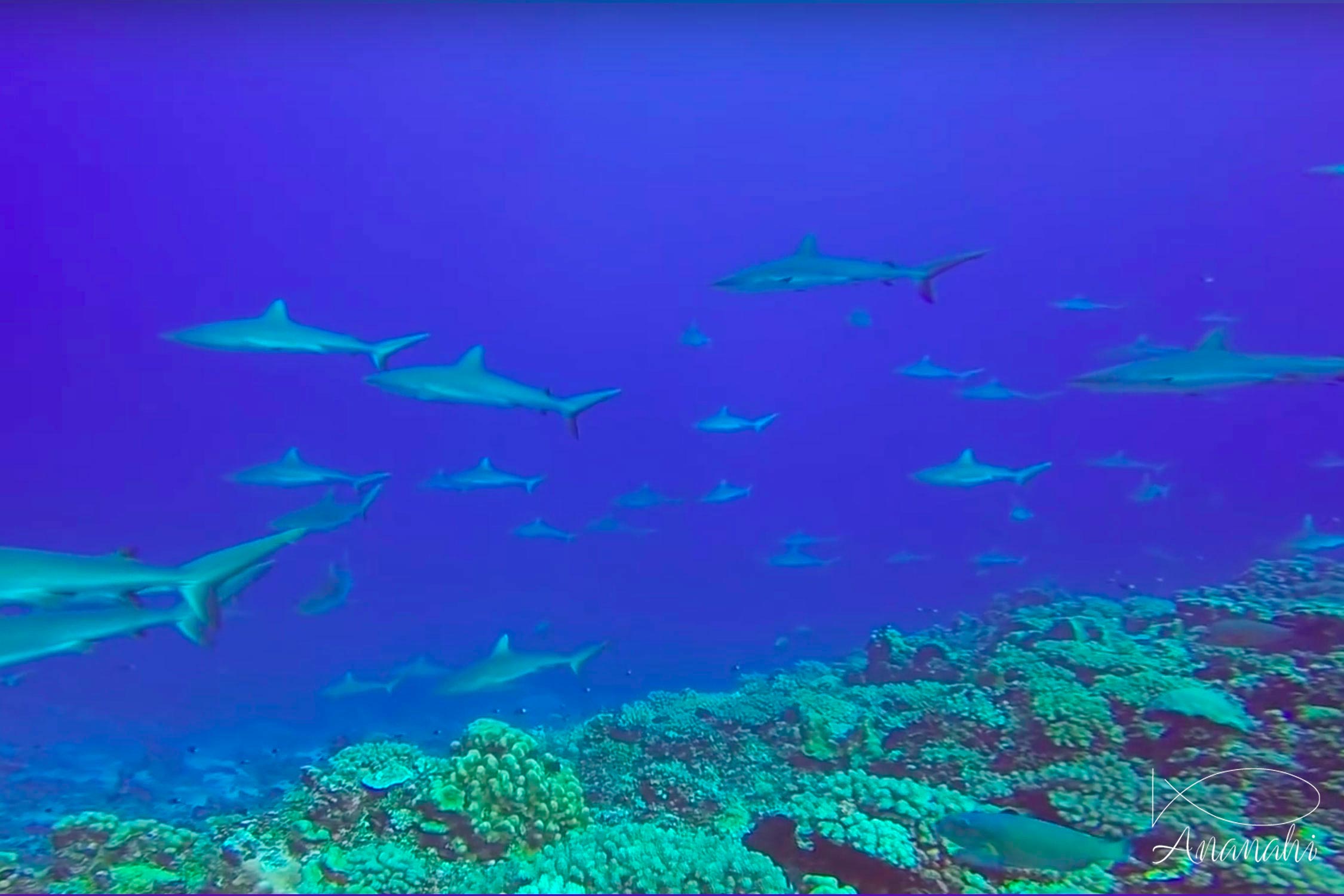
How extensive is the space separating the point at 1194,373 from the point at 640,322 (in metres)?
95.0

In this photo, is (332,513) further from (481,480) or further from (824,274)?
(824,274)

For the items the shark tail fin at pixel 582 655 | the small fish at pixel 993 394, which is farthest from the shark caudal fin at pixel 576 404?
the small fish at pixel 993 394

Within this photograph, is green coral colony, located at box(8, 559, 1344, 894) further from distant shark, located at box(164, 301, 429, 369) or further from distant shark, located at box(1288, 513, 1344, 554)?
distant shark, located at box(1288, 513, 1344, 554)

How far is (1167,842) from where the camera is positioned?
4.89 metres

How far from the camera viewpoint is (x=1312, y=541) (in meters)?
11.3

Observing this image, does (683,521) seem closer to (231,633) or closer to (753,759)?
(231,633)

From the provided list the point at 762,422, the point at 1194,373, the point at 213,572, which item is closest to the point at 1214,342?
the point at 1194,373

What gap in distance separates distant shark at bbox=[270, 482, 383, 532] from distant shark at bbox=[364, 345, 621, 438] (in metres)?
1.96

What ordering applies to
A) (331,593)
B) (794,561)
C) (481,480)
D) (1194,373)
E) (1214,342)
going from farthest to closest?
(794,561) < (481,480) < (331,593) < (1214,342) < (1194,373)

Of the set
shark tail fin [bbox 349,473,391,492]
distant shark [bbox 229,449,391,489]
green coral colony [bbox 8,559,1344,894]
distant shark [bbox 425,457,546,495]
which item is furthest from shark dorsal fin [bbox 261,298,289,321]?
green coral colony [bbox 8,559,1344,894]

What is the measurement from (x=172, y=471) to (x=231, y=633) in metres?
37.5

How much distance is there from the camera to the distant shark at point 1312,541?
11.0 metres

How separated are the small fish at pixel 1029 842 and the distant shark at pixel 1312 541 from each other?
31.6 feet

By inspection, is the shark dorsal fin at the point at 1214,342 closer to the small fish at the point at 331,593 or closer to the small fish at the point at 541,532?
the small fish at the point at 331,593
